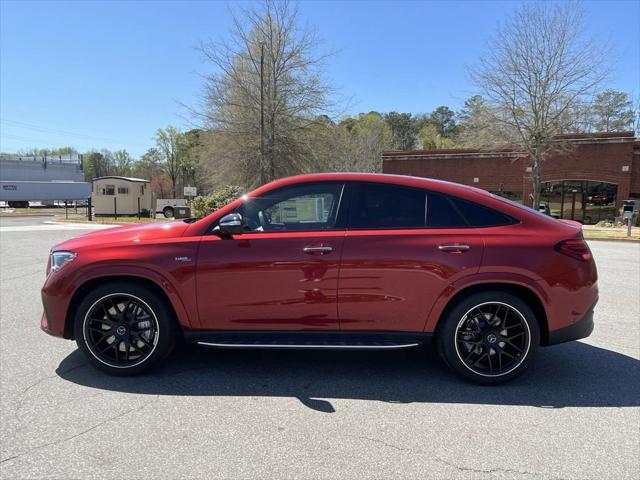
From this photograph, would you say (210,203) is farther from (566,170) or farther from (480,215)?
(566,170)

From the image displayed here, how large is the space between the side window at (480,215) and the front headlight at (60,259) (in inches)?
131

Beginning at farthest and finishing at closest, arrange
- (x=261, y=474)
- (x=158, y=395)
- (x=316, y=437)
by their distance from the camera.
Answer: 1. (x=158, y=395)
2. (x=316, y=437)
3. (x=261, y=474)

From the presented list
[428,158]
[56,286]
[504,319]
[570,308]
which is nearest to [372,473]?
[504,319]

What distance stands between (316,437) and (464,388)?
4.73ft

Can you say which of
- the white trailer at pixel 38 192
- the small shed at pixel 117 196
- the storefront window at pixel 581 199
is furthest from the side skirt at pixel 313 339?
the white trailer at pixel 38 192

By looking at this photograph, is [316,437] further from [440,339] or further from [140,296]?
[140,296]

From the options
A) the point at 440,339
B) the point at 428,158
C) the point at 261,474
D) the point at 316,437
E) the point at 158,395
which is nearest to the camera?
the point at 261,474

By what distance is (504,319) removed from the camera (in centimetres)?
377

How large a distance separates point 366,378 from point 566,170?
31.2 m

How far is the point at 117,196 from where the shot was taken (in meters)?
31.8

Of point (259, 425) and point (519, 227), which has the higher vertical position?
point (519, 227)

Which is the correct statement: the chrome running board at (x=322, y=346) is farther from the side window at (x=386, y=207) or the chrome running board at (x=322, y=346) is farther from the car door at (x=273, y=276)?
the side window at (x=386, y=207)

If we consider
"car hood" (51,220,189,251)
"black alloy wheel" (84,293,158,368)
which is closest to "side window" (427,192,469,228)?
"car hood" (51,220,189,251)

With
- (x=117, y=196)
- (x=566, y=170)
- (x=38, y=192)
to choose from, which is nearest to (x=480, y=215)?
(x=566, y=170)
